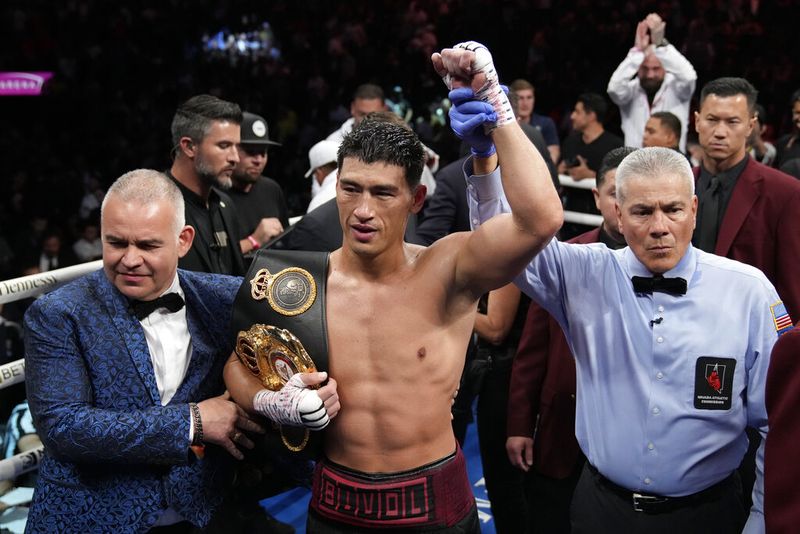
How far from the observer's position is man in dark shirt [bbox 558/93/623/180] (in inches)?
224

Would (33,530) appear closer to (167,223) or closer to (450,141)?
(167,223)

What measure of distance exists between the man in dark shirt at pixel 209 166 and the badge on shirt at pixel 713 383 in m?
1.98

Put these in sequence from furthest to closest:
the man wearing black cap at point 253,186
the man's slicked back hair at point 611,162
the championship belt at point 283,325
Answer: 1. the man wearing black cap at point 253,186
2. the man's slicked back hair at point 611,162
3. the championship belt at point 283,325

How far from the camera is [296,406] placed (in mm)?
1866

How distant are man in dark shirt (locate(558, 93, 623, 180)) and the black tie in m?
2.36

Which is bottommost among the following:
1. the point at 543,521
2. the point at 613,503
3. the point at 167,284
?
the point at 543,521

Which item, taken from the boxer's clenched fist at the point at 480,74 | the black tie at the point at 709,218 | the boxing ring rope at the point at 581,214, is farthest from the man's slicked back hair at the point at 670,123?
the boxer's clenched fist at the point at 480,74

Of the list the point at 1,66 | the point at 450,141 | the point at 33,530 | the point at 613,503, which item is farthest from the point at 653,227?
the point at 1,66

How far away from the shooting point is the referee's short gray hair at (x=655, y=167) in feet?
7.18

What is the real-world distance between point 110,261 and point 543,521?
1.66 meters

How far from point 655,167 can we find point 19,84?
1070 cm

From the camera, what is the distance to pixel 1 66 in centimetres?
1131

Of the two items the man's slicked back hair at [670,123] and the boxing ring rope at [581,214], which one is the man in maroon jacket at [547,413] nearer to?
the man's slicked back hair at [670,123]

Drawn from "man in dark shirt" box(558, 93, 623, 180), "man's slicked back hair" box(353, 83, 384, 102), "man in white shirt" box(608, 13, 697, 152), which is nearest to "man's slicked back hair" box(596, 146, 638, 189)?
"man in white shirt" box(608, 13, 697, 152)
